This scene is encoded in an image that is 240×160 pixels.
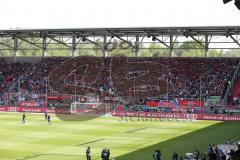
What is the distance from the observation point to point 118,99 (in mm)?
63500

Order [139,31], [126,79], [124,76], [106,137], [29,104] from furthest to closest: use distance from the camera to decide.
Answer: [124,76]
[139,31]
[126,79]
[29,104]
[106,137]

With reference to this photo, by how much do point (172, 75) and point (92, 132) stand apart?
29.7m

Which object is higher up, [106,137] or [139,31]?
[139,31]

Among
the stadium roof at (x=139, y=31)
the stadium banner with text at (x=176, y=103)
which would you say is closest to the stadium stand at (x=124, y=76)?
the stadium banner with text at (x=176, y=103)

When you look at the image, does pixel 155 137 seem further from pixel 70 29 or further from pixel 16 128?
pixel 70 29

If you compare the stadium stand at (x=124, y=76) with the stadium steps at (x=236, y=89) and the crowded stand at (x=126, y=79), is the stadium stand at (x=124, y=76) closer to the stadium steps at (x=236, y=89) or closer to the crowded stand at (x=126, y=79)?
the crowded stand at (x=126, y=79)

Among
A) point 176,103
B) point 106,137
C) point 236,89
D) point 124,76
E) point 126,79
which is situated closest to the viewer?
point 106,137

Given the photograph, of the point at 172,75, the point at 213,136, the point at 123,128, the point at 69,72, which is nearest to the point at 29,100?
the point at 69,72

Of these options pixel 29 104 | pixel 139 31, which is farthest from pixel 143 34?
pixel 29 104

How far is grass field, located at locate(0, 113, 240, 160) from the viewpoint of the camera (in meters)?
31.0

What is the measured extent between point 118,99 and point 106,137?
24.5 m

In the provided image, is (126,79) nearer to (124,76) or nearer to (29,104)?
(124,76)

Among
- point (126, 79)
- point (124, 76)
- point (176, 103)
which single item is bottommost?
point (176, 103)

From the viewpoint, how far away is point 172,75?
229 ft
